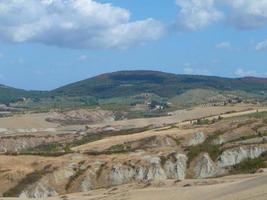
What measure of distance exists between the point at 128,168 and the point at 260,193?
161 feet

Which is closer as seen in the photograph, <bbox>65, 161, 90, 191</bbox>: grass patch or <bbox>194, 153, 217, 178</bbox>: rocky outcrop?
<bbox>65, 161, 90, 191</bbox>: grass patch

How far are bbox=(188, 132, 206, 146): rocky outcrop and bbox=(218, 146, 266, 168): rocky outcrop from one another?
18.3 m

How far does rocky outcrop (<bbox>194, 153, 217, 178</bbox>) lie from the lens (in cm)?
8709

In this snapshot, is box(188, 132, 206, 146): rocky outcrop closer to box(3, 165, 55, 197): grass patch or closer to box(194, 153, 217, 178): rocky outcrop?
box(194, 153, 217, 178): rocky outcrop

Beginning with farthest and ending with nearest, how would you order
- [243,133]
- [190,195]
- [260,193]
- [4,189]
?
1. [243,133]
2. [4,189]
3. [190,195]
4. [260,193]

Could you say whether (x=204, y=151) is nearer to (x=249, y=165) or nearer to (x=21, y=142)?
(x=249, y=165)

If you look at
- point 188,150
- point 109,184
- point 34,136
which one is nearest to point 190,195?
point 109,184

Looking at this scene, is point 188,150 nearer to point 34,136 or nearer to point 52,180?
point 52,180

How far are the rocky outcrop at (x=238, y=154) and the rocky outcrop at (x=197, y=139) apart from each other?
722 inches

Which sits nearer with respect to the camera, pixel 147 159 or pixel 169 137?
pixel 147 159

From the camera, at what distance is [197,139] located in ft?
377

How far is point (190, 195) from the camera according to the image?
161 ft

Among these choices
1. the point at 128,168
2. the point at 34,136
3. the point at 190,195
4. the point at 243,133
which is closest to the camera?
the point at 190,195

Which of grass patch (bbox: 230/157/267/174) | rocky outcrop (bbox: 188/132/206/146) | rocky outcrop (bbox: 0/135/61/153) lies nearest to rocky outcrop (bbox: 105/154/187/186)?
grass patch (bbox: 230/157/267/174)
